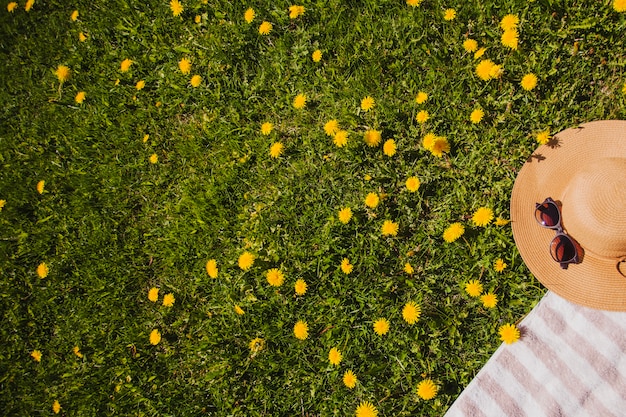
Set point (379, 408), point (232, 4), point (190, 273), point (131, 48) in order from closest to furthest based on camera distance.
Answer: point (379, 408), point (190, 273), point (232, 4), point (131, 48)

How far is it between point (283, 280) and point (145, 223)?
1225 millimetres

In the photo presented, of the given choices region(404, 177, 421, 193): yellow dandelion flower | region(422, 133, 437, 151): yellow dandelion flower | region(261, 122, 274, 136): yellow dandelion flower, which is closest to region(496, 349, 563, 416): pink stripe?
region(404, 177, 421, 193): yellow dandelion flower

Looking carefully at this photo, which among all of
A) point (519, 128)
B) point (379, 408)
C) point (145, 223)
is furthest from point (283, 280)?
point (519, 128)

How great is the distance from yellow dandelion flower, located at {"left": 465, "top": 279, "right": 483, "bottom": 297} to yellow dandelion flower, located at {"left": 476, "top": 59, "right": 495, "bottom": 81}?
4.02 feet

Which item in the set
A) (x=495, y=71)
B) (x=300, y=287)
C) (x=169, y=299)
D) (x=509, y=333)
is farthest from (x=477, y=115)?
(x=169, y=299)

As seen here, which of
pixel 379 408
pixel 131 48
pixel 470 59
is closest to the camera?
pixel 379 408

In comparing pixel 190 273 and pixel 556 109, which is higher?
pixel 556 109

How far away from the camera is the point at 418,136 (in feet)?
9.07

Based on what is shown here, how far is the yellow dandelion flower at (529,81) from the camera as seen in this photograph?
2.53 m

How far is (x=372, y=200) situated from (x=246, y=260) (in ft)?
2.94

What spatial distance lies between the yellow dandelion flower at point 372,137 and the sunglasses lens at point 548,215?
1.03 metres

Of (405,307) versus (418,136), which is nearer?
(405,307)

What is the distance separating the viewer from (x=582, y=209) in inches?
74.9

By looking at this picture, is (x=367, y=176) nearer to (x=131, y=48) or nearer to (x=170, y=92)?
(x=170, y=92)
